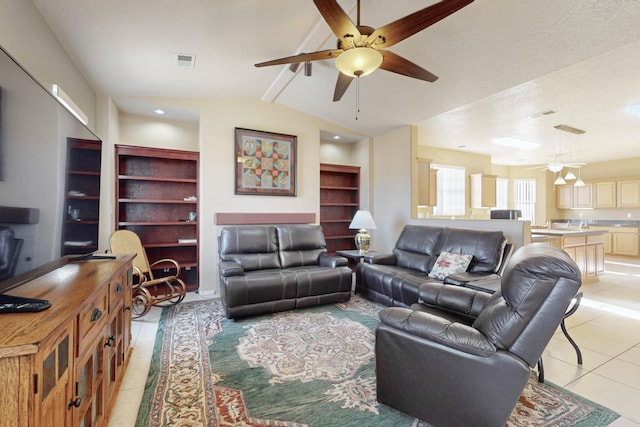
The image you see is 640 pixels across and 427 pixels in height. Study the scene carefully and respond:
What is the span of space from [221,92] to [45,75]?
6.69ft

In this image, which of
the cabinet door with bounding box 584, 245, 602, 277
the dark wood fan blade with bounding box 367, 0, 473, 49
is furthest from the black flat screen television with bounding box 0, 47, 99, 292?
the cabinet door with bounding box 584, 245, 602, 277

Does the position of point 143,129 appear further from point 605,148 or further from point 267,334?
point 605,148

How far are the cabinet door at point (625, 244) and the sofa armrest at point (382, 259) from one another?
7.41m

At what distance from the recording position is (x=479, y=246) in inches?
133

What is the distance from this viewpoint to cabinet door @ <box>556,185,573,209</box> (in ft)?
27.9

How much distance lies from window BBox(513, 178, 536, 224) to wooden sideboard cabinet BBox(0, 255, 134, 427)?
10.0 meters

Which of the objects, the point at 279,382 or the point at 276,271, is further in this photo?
the point at 276,271

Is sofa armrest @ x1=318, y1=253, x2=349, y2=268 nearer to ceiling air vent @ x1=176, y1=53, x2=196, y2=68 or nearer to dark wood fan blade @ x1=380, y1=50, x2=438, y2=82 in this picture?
dark wood fan blade @ x1=380, y1=50, x2=438, y2=82

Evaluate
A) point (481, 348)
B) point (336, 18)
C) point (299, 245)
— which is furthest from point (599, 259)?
point (336, 18)

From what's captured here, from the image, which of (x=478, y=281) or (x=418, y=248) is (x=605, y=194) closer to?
(x=418, y=248)

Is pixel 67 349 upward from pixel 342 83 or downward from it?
downward

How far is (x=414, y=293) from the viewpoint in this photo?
3156 millimetres

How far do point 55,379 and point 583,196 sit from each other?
11028 mm

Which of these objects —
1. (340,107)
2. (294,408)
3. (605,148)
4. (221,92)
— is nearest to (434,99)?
(340,107)
